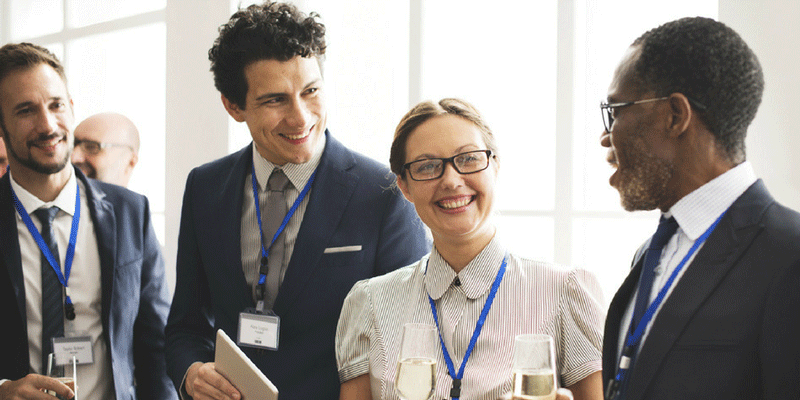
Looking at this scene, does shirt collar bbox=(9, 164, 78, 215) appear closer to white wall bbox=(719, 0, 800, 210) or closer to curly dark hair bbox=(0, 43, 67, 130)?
curly dark hair bbox=(0, 43, 67, 130)

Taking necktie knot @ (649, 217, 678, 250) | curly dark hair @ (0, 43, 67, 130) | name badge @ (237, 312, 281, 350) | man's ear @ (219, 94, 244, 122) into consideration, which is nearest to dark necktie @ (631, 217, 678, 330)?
necktie knot @ (649, 217, 678, 250)

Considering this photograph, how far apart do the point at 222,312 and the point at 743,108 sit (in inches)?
67.4

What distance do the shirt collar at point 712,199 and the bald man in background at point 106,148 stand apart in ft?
13.8

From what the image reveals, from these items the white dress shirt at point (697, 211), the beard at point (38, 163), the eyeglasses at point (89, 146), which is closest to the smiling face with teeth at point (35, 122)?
the beard at point (38, 163)

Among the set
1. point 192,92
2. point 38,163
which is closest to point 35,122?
point 38,163

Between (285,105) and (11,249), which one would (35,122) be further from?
(285,105)

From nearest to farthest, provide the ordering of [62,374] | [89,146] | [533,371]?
[533,371]
[62,374]
[89,146]

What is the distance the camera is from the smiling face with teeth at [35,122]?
264cm

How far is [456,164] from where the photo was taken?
1919 mm

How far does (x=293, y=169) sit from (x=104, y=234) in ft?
3.06

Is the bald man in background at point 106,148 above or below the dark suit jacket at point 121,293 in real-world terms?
above

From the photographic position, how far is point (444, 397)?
1.78 meters

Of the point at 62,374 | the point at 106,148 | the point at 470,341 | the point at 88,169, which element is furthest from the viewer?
the point at 106,148

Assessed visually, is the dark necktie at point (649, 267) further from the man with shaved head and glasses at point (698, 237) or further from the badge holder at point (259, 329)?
the badge holder at point (259, 329)
